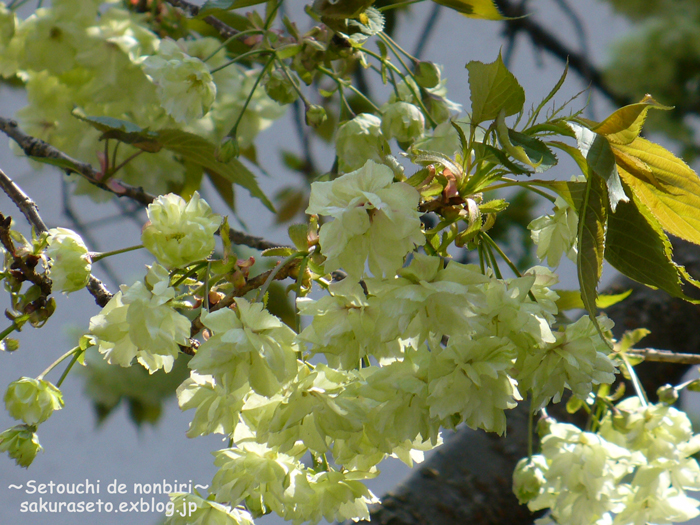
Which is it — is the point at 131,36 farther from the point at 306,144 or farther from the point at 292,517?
the point at 292,517

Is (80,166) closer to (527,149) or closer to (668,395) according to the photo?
(527,149)

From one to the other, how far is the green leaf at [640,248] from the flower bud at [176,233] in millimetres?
210

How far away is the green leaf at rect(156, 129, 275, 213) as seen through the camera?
540mm

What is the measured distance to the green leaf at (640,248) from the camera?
31 centimetres

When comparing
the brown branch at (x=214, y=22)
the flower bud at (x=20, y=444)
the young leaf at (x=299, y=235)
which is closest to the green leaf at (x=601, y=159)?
the young leaf at (x=299, y=235)

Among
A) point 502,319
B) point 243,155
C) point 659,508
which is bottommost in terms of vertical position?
point 659,508

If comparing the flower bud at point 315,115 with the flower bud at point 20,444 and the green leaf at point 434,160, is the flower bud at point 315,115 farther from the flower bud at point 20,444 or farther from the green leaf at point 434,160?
the flower bud at point 20,444

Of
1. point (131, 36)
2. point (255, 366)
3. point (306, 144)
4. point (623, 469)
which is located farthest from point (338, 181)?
point (306, 144)

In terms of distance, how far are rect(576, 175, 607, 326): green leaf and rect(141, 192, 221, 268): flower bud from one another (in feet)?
0.61

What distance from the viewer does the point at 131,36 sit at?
0.68 m

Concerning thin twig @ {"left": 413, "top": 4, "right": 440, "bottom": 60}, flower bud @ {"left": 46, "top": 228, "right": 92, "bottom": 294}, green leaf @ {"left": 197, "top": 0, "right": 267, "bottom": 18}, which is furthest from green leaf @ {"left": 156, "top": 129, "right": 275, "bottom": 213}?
thin twig @ {"left": 413, "top": 4, "right": 440, "bottom": 60}

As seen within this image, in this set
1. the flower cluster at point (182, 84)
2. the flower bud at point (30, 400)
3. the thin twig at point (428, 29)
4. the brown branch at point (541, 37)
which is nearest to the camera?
the flower bud at point (30, 400)

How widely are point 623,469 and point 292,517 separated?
285 millimetres

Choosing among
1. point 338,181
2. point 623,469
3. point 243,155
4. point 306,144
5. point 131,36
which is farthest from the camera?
point 306,144
